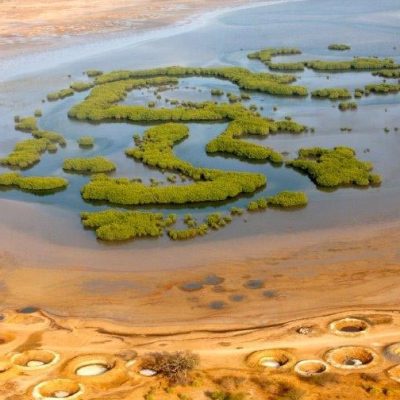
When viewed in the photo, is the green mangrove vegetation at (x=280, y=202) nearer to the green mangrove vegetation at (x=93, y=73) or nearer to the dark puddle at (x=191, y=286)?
the dark puddle at (x=191, y=286)

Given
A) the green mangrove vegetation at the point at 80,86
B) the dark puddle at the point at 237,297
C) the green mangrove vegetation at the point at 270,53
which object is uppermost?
the green mangrove vegetation at the point at 270,53

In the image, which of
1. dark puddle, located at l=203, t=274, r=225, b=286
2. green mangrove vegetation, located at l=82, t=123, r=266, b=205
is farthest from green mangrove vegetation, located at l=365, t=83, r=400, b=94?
dark puddle, located at l=203, t=274, r=225, b=286

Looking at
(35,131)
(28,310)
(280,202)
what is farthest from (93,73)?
(28,310)

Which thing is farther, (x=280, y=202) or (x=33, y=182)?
(x=33, y=182)

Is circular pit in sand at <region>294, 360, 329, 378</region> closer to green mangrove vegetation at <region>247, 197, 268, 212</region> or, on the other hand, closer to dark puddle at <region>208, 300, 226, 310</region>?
dark puddle at <region>208, 300, 226, 310</region>

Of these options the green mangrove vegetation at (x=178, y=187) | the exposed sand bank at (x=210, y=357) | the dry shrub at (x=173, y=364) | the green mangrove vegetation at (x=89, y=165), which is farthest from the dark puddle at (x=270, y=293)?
the green mangrove vegetation at (x=89, y=165)

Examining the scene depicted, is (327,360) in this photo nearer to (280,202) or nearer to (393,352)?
(393,352)

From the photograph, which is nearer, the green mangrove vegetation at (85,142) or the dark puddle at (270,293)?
the dark puddle at (270,293)

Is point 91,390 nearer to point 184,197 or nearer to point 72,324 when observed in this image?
point 72,324
